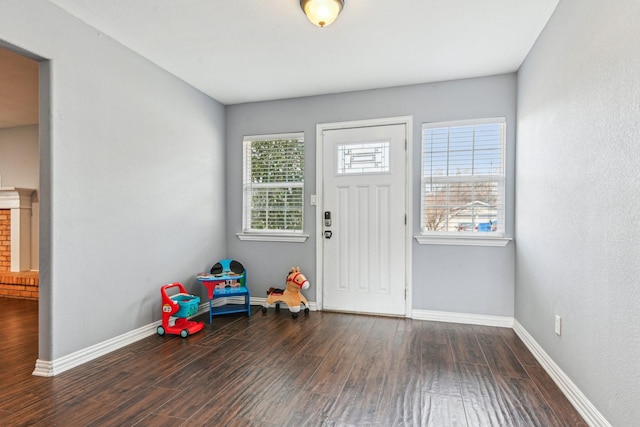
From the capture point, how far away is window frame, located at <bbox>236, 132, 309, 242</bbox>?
13.7 feet

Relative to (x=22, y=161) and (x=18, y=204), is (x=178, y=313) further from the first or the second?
(x=22, y=161)

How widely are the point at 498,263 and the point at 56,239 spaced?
3769 millimetres

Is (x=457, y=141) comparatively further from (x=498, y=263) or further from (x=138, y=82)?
(x=138, y=82)

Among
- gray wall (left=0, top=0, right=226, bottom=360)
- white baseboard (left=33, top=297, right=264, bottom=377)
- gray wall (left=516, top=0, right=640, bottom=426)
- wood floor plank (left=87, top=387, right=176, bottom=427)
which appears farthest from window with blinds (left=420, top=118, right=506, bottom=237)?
white baseboard (left=33, top=297, right=264, bottom=377)

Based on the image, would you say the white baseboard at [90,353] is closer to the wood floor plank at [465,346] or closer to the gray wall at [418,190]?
the gray wall at [418,190]

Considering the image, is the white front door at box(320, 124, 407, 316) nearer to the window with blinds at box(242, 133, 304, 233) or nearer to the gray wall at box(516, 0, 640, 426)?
the window with blinds at box(242, 133, 304, 233)

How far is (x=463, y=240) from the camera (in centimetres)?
356

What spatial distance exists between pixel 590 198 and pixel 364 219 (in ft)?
7.35

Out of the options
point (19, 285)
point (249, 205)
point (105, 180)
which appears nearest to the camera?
point (105, 180)

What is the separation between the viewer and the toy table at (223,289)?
3645 millimetres

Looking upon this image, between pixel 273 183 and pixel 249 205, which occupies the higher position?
pixel 273 183

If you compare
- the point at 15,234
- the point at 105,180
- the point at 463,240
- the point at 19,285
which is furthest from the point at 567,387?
the point at 15,234

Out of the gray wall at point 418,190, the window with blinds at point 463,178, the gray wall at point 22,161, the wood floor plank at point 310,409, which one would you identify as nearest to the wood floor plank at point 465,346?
the gray wall at point 418,190

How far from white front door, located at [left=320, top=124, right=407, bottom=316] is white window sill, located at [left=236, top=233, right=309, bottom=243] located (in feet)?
0.95
